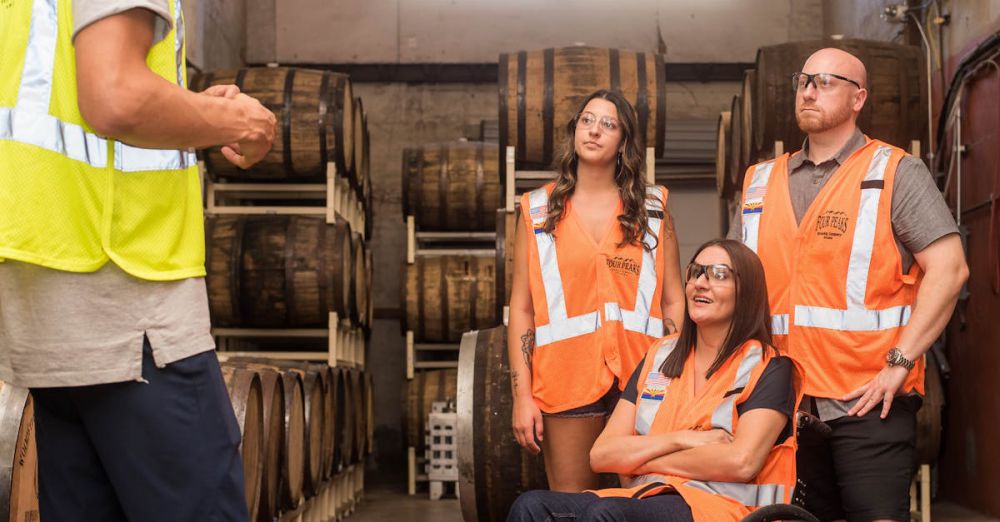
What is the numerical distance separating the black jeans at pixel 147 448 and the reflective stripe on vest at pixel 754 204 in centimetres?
208

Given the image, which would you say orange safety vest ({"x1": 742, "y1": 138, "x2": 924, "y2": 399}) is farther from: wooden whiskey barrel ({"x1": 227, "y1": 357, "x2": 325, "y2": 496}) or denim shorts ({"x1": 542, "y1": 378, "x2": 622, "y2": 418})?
wooden whiskey barrel ({"x1": 227, "y1": 357, "x2": 325, "y2": 496})

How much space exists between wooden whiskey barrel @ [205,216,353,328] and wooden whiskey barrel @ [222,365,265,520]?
2.40 m

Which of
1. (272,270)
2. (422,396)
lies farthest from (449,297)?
(272,270)

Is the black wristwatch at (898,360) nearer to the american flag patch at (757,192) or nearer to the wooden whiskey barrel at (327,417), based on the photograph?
the american flag patch at (757,192)

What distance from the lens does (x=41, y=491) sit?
1.88 meters

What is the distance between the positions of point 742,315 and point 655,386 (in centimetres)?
33

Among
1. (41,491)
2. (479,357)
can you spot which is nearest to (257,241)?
(479,357)

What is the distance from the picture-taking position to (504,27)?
1145cm

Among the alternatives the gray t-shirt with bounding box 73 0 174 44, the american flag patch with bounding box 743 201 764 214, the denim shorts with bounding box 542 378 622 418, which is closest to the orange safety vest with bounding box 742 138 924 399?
the american flag patch with bounding box 743 201 764 214

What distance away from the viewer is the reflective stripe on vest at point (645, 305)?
360 centimetres

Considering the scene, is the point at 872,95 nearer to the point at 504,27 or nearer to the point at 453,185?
the point at 453,185

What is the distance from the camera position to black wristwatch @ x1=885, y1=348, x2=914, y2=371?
3.12 meters

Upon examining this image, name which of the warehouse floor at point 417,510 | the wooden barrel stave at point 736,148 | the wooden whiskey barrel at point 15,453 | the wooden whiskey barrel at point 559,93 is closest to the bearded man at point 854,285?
the wooden whiskey barrel at point 15,453

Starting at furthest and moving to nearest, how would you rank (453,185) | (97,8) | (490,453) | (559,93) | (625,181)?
(453,185) → (559,93) → (490,453) → (625,181) → (97,8)
